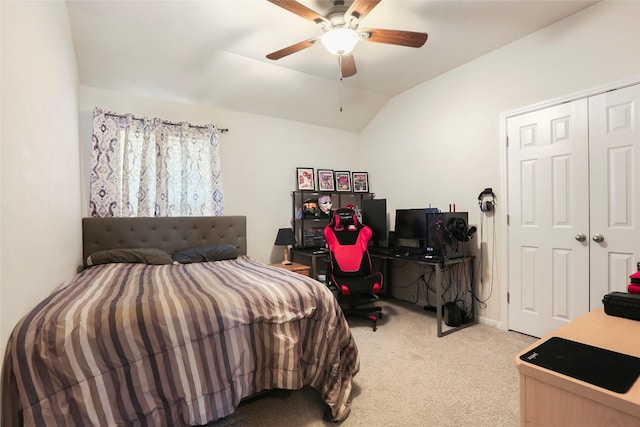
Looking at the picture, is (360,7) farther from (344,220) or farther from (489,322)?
(489,322)

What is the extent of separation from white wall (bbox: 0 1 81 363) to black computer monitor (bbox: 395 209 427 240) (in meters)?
3.28

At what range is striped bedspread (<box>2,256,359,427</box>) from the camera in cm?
118

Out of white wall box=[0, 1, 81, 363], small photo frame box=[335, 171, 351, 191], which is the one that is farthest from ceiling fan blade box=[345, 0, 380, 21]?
small photo frame box=[335, 171, 351, 191]

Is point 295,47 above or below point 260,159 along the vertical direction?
above

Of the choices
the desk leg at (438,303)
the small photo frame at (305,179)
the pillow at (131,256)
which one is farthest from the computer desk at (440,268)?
the pillow at (131,256)

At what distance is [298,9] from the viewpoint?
190cm

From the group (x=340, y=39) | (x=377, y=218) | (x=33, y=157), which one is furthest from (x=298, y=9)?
(x=377, y=218)

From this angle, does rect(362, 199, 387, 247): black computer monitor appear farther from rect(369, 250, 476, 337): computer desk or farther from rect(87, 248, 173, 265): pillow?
rect(87, 248, 173, 265): pillow

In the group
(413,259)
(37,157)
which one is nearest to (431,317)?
(413,259)

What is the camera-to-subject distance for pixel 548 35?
2.66m

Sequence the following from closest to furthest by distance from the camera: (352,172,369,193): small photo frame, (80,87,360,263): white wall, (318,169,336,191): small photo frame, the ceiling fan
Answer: the ceiling fan < (80,87,360,263): white wall < (318,169,336,191): small photo frame < (352,172,369,193): small photo frame

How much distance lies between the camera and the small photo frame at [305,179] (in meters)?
4.21

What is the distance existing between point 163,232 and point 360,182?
2.87 metres

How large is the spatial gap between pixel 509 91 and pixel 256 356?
→ 3.33 m
